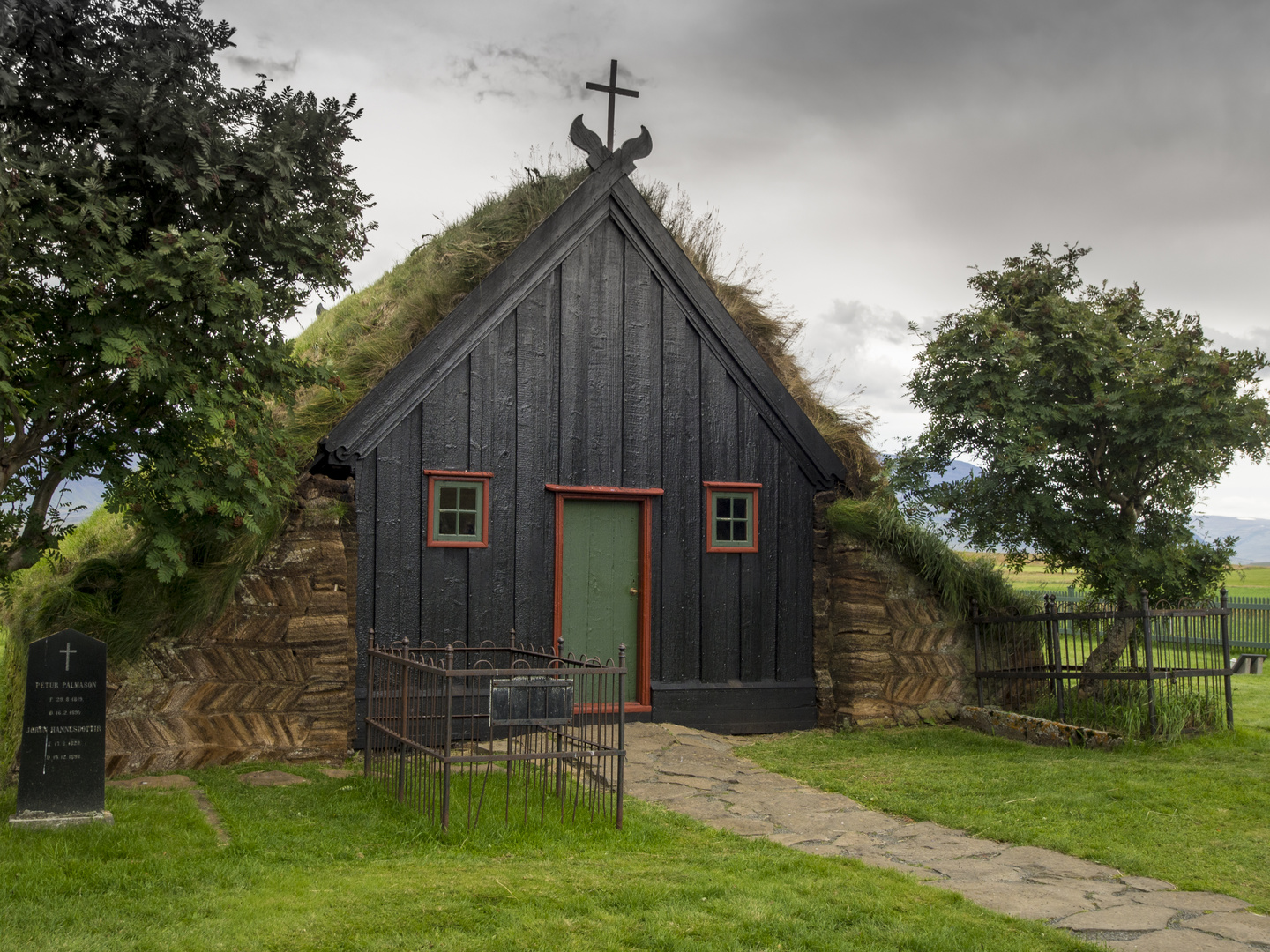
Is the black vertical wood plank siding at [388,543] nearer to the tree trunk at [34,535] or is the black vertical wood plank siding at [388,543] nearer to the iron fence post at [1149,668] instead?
the tree trunk at [34,535]

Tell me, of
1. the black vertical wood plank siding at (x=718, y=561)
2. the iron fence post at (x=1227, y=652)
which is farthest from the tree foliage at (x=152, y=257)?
the iron fence post at (x=1227, y=652)

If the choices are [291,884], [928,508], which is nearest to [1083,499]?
[928,508]

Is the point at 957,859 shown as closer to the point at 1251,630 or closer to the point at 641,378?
the point at 641,378

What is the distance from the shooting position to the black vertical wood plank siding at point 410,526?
10.4 m

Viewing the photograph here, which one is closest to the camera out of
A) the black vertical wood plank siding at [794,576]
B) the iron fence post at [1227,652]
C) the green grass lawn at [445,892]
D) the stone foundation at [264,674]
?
the green grass lawn at [445,892]

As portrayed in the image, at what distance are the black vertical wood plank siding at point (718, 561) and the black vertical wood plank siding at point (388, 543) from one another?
340 cm

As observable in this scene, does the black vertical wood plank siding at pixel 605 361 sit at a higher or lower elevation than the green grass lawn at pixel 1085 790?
higher

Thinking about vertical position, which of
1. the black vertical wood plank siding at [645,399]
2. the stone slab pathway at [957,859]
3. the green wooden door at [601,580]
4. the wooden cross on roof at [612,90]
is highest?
the wooden cross on roof at [612,90]

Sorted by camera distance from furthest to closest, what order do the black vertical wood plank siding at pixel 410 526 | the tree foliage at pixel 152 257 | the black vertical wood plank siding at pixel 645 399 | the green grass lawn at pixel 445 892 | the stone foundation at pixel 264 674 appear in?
the black vertical wood plank siding at pixel 645 399, the black vertical wood plank siding at pixel 410 526, the stone foundation at pixel 264 674, the tree foliage at pixel 152 257, the green grass lawn at pixel 445 892

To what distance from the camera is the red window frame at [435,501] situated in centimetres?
1055

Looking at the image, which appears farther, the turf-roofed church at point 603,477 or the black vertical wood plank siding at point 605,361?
the black vertical wood plank siding at point 605,361

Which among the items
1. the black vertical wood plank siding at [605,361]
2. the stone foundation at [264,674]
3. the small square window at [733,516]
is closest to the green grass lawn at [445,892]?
the stone foundation at [264,674]

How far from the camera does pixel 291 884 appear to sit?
18.7ft

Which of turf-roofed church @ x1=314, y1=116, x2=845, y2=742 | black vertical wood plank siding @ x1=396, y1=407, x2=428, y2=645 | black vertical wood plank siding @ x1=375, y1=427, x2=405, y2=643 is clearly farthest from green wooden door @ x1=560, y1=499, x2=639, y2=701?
black vertical wood plank siding @ x1=375, y1=427, x2=405, y2=643
